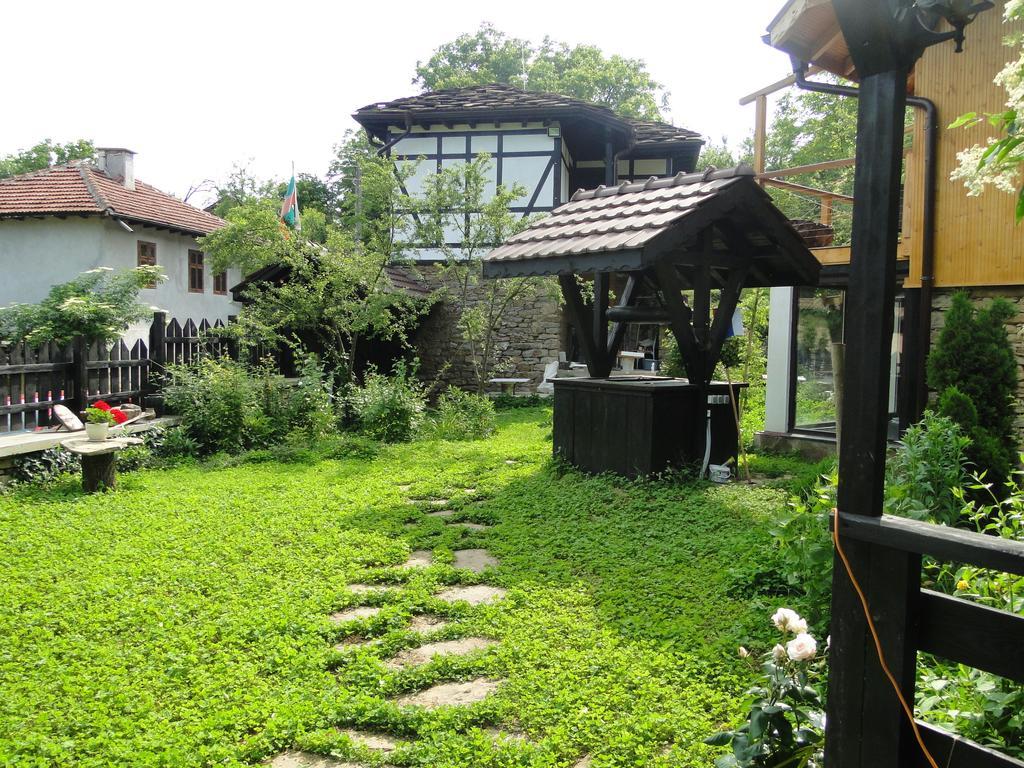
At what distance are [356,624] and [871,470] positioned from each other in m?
2.98

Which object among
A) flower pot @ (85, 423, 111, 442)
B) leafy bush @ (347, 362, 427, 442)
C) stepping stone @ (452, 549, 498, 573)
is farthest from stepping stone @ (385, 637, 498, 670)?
leafy bush @ (347, 362, 427, 442)

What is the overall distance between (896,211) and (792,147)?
3705 centimetres

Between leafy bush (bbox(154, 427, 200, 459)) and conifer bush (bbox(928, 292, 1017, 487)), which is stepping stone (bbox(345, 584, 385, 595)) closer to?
conifer bush (bbox(928, 292, 1017, 487))

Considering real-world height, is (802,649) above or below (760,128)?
below

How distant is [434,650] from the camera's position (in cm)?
397

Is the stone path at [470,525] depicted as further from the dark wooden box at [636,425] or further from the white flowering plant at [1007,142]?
the white flowering plant at [1007,142]

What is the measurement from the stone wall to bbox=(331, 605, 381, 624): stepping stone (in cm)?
1460

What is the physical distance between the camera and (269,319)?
41.8 ft

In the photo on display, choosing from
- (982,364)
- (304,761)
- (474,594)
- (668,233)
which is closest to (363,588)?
(474,594)

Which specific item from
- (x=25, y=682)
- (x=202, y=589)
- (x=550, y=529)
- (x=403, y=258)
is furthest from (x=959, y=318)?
(x=403, y=258)

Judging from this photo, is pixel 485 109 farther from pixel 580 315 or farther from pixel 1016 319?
pixel 1016 319

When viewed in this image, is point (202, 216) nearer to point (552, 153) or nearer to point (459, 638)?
point (552, 153)

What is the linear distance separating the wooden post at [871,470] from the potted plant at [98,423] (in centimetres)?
764

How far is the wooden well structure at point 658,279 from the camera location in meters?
7.37
